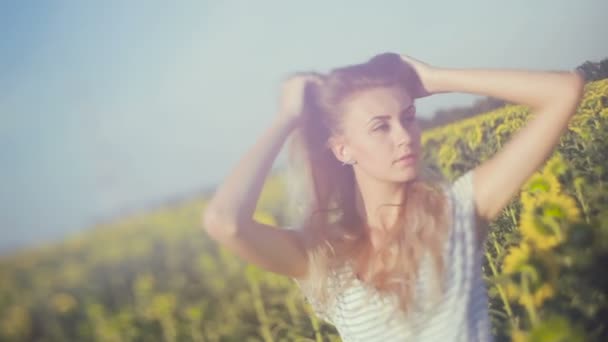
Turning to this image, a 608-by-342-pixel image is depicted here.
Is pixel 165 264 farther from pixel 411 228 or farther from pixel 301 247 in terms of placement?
pixel 411 228

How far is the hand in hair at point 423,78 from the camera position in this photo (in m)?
1.36

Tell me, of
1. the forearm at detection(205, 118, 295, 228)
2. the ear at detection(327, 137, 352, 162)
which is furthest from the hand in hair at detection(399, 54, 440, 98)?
the forearm at detection(205, 118, 295, 228)

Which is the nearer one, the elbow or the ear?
the elbow

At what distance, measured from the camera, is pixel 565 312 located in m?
1.39

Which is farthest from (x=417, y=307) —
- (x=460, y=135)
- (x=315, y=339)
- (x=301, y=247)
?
(x=460, y=135)

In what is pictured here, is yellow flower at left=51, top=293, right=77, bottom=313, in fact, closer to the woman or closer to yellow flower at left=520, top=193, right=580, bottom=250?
the woman

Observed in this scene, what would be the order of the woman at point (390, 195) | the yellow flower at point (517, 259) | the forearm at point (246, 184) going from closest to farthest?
the forearm at point (246, 184), the woman at point (390, 195), the yellow flower at point (517, 259)

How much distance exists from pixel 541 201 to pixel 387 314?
23.3 inches

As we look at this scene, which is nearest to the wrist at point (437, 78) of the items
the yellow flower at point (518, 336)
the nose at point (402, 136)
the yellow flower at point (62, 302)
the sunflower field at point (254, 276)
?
the nose at point (402, 136)

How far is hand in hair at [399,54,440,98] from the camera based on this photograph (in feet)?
4.47

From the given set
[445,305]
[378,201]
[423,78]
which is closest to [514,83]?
[423,78]

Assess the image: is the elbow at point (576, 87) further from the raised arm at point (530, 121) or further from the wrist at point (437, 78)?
the wrist at point (437, 78)

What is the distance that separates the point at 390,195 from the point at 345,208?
120 mm

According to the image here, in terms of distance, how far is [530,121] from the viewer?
1299mm
